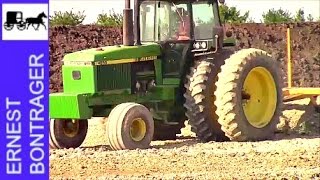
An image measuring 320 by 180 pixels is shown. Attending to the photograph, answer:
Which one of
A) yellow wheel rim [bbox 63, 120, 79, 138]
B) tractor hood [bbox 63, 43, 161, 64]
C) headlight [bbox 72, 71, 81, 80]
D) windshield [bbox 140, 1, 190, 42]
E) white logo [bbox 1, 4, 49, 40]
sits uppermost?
windshield [bbox 140, 1, 190, 42]

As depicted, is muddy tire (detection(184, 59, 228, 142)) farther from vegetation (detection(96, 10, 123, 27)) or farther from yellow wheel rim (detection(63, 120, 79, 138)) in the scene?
vegetation (detection(96, 10, 123, 27))

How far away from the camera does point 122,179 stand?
296 inches

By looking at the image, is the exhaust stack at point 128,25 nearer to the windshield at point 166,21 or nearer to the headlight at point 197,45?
the windshield at point 166,21

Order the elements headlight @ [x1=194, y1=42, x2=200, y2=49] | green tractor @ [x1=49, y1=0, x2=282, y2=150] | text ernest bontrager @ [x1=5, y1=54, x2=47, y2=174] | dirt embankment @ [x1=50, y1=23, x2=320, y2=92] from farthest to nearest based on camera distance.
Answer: dirt embankment @ [x1=50, y1=23, x2=320, y2=92], headlight @ [x1=194, y1=42, x2=200, y2=49], green tractor @ [x1=49, y1=0, x2=282, y2=150], text ernest bontrager @ [x1=5, y1=54, x2=47, y2=174]

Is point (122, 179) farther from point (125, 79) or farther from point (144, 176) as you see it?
point (125, 79)

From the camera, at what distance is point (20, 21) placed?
11.6ft

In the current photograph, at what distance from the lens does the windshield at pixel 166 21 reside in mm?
11805

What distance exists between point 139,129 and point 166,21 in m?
1.98

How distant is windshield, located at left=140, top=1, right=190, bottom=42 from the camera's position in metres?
11.8

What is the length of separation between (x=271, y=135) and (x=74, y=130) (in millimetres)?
2952

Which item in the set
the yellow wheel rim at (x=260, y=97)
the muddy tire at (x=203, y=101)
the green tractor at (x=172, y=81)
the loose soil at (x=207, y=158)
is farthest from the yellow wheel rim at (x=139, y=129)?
the yellow wheel rim at (x=260, y=97)

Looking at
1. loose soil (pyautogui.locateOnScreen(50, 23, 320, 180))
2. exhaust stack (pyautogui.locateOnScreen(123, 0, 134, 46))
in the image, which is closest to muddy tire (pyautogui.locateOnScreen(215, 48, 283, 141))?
loose soil (pyautogui.locateOnScreen(50, 23, 320, 180))

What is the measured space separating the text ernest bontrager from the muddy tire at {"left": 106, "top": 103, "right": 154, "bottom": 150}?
22.2 ft

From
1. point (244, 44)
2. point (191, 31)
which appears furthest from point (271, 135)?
point (244, 44)
